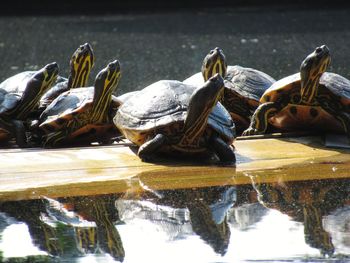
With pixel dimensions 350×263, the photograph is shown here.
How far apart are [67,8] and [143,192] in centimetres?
1240

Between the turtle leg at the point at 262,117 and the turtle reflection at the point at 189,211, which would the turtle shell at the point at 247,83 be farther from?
the turtle reflection at the point at 189,211

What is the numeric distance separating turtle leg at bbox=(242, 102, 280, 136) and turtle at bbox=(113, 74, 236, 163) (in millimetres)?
514

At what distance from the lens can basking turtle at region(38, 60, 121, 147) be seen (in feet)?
13.9

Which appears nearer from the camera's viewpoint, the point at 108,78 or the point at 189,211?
the point at 189,211

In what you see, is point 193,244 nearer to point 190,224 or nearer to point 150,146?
point 190,224

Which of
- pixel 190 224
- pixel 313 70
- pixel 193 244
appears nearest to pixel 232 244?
pixel 193 244

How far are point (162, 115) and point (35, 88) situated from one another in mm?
948

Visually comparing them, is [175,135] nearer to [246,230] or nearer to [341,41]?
[246,230]

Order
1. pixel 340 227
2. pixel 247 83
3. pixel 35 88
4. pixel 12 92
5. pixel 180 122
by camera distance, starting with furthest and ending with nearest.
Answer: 1. pixel 247 83
2. pixel 12 92
3. pixel 35 88
4. pixel 180 122
5. pixel 340 227

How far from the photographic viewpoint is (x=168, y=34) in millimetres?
11750

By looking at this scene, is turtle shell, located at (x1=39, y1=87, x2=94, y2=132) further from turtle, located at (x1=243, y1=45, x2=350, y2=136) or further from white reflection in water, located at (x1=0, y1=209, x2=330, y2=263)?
white reflection in water, located at (x1=0, y1=209, x2=330, y2=263)

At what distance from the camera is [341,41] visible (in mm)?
10445

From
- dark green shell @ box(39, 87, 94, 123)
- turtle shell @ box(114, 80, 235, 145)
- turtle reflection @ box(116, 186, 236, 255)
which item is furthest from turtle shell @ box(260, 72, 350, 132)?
turtle reflection @ box(116, 186, 236, 255)

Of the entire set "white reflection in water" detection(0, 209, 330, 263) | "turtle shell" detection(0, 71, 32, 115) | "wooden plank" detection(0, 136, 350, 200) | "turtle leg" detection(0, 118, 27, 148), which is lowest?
"turtle leg" detection(0, 118, 27, 148)
